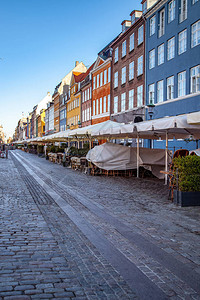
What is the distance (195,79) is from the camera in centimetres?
2355

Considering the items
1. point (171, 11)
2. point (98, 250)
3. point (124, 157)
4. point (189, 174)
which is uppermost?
point (171, 11)

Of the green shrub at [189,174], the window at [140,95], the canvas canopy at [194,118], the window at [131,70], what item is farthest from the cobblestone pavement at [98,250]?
the window at [131,70]

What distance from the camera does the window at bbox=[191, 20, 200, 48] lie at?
23109 millimetres

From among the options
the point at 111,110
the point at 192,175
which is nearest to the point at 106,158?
the point at 192,175

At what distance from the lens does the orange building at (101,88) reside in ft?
140

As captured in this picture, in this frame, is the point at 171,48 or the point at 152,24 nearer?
the point at 171,48

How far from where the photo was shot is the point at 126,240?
5.55 meters

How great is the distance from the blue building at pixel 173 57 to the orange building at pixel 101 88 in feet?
38.4

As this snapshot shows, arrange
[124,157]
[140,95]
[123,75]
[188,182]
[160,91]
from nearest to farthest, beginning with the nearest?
1. [188,182]
2. [124,157]
3. [160,91]
4. [140,95]
5. [123,75]

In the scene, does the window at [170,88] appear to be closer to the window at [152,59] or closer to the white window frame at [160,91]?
the white window frame at [160,91]

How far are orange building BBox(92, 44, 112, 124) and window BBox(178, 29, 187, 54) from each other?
55.2 feet

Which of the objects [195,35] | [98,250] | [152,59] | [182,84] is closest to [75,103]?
[152,59]

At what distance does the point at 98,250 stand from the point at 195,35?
21773mm

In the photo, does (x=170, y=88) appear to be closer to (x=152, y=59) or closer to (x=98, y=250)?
(x=152, y=59)
